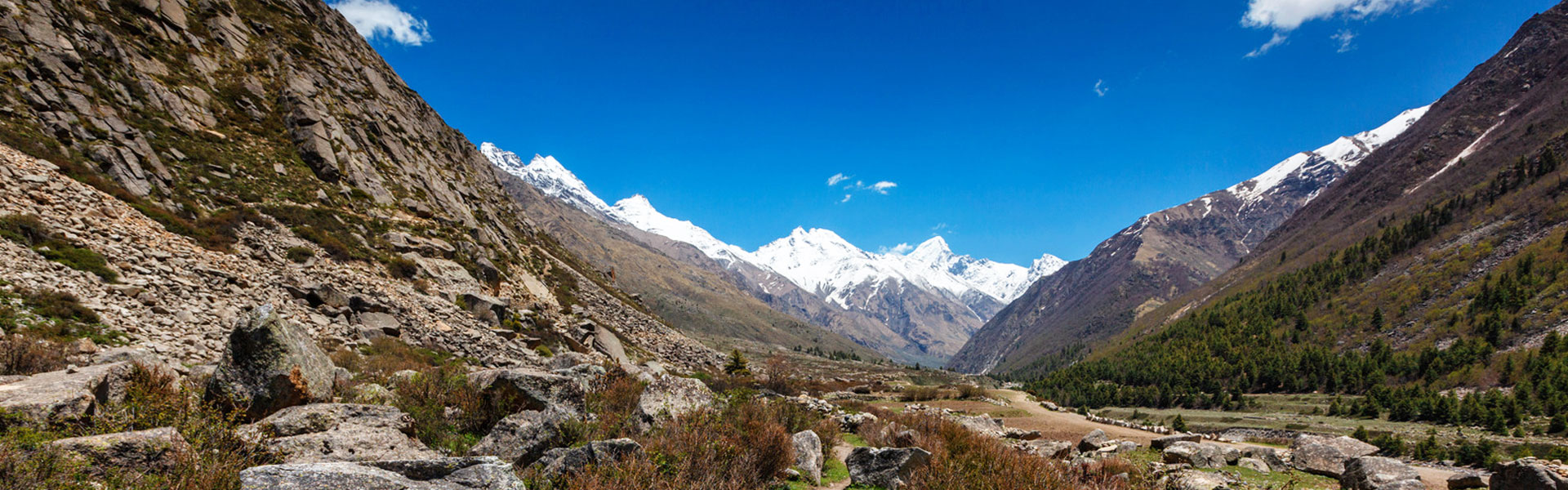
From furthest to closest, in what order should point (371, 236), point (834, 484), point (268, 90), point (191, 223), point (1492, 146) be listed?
point (1492, 146) < point (268, 90) < point (371, 236) < point (191, 223) < point (834, 484)

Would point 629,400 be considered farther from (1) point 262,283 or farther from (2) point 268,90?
(2) point 268,90

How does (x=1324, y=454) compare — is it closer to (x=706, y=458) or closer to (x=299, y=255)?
(x=706, y=458)

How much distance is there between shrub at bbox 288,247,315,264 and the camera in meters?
20.6

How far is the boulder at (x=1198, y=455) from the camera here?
1606cm

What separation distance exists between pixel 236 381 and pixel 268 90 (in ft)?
127

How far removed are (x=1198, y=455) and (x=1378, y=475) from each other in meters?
4.07

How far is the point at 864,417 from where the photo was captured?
2125 cm

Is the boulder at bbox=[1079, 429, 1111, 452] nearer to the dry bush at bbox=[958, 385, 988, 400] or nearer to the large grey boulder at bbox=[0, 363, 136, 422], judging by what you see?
the large grey boulder at bbox=[0, 363, 136, 422]

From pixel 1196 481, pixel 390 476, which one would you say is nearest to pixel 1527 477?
pixel 1196 481

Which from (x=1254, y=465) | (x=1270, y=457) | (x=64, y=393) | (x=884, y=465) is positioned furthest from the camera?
(x=1270, y=457)

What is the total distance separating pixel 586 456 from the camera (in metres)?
7.03

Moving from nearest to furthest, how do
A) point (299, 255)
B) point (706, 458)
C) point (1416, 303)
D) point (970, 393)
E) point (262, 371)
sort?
1. point (706, 458)
2. point (262, 371)
3. point (299, 255)
4. point (970, 393)
5. point (1416, 303)

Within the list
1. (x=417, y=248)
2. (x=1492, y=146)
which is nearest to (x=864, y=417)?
(x=417, y=248)

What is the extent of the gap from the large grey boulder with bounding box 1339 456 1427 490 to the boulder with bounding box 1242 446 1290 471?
7.98 feet
